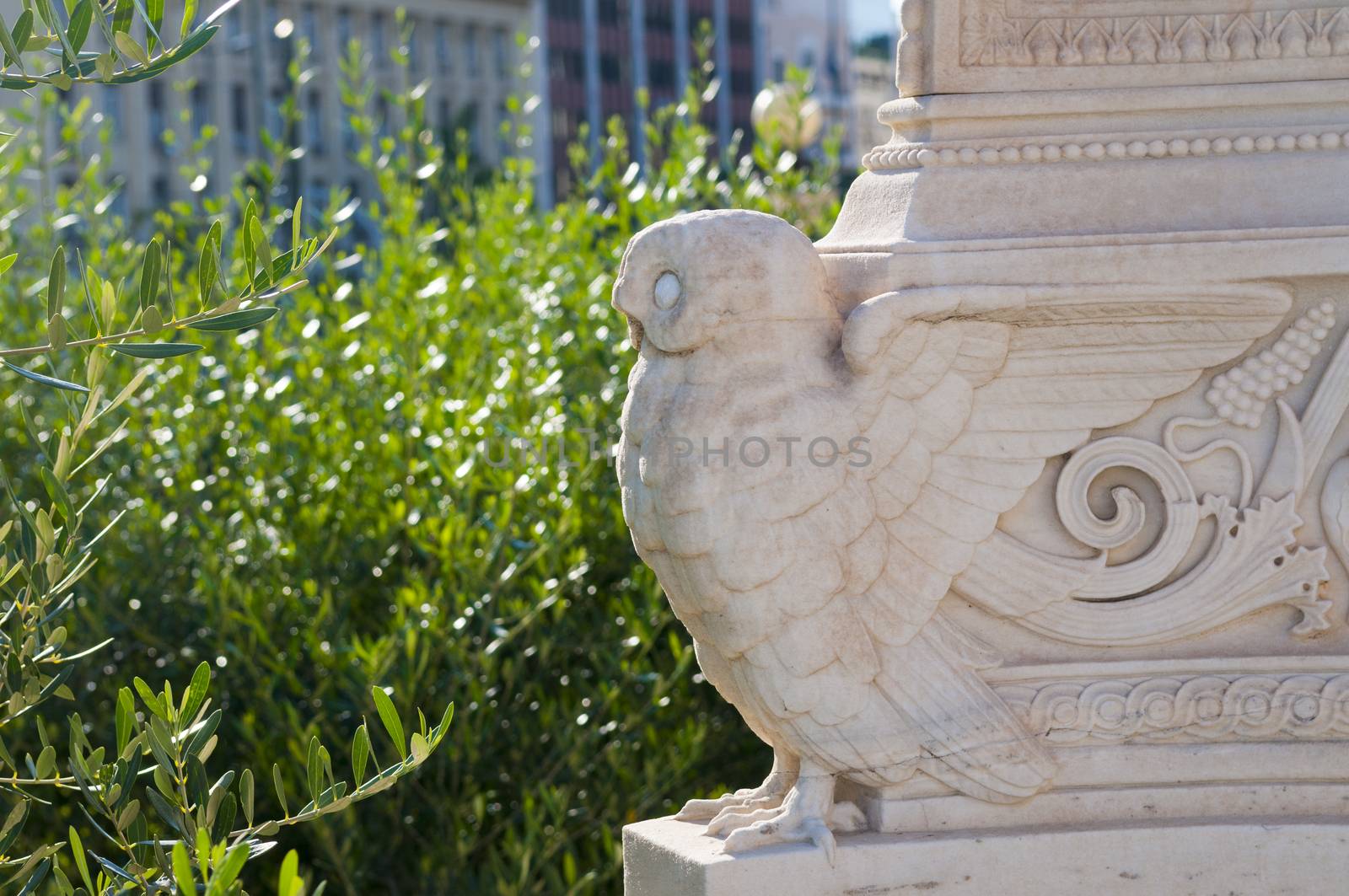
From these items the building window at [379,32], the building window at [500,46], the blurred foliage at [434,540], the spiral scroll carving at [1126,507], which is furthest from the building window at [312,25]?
the spiral scroll carving at [1126,507]

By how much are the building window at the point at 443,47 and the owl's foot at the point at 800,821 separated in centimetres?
4171

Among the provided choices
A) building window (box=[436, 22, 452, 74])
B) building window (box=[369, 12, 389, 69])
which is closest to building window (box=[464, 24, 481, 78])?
building window (box=[436, 22, 452, 74])

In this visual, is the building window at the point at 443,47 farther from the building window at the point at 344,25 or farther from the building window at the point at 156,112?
the building window at the point at 156,112

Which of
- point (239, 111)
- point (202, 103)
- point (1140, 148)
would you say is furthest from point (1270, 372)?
point (239, 111)

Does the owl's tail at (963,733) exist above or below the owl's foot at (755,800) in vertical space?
above

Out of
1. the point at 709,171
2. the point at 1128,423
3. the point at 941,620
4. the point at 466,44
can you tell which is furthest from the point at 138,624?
the point at 466,44

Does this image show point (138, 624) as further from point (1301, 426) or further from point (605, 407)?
point (1301, 426)

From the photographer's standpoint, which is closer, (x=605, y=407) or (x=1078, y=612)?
(x=1078, y=612)

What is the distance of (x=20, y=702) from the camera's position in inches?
94.5

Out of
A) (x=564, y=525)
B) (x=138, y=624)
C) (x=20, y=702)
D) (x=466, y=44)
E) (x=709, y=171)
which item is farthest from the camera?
(x=466, y=44)

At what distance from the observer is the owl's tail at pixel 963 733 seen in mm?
2793

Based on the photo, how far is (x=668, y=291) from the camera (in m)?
2.78

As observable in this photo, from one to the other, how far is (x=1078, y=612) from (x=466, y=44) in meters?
42.7

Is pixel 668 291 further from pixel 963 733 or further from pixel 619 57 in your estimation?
pixel 619 57
